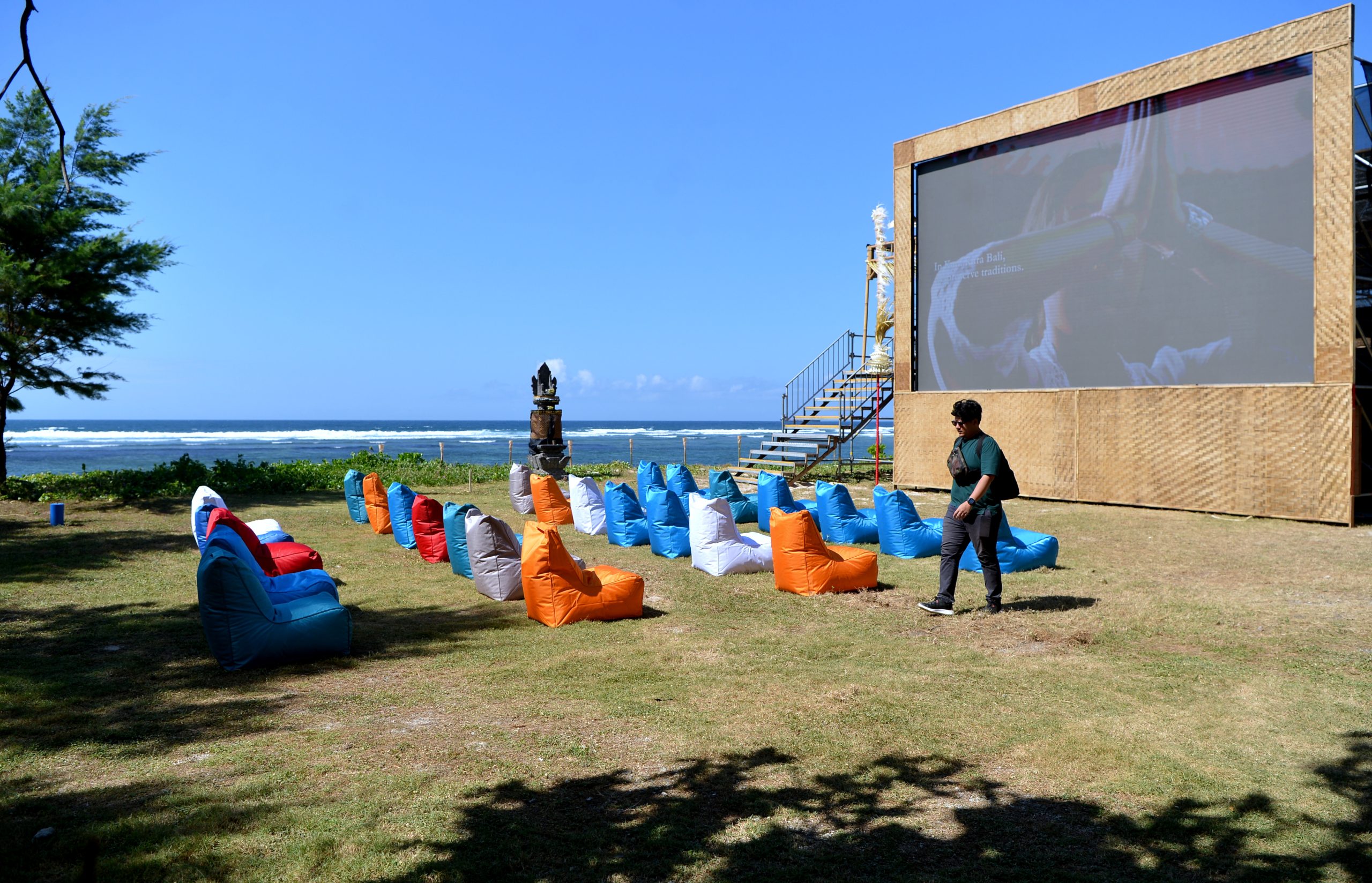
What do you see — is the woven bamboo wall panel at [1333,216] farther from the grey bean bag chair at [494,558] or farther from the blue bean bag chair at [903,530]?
the grey bean bag chair at [494,558]

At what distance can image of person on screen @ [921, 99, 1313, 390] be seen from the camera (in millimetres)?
13867

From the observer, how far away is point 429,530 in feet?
32.7

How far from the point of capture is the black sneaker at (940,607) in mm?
7008

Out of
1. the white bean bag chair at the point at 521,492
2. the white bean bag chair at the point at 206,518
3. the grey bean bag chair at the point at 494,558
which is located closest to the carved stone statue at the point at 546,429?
the white bean bag chair at the point at 521,492

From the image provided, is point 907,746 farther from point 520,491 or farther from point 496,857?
point 520,491

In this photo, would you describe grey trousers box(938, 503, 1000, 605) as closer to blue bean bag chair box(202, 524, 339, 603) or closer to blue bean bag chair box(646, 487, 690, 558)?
blue bean bag chair box(646, 487, 690, 558)

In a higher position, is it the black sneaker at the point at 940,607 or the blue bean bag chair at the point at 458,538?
the blue bean bag chair at the point at 458,538

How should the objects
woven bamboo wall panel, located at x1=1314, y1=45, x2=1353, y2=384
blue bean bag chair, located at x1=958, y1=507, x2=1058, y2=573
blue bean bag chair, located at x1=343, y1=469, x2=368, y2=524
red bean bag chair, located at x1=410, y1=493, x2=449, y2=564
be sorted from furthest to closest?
blue bean bag chair, located at x1=343, y1=469, x2=368, y2=524 < woven bamboo wall panel, located at x1=1314, y1=45, x2=1353, y2=384 < red bean bag chair, located at x1=410, y1=493, x2=449, y2=564 < blue bean bag chair, located at x1=958, y1=507, x2=1058, y2=573

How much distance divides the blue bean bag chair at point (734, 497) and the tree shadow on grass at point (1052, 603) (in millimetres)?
5260

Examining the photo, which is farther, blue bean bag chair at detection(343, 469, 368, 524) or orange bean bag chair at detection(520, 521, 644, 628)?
blue bean bag chair at detection(343, 469, 368, 524)

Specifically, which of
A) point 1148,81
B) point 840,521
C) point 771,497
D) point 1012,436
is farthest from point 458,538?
point 1148,81

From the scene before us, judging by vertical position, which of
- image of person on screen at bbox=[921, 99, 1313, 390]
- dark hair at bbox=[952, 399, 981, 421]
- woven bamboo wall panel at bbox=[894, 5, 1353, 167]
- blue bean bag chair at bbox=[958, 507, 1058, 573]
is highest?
woven bamboo wall panel at bbox=[894, 5, 1353, 167]

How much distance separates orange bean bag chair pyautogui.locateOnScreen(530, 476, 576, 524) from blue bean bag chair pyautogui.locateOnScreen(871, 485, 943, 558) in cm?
519

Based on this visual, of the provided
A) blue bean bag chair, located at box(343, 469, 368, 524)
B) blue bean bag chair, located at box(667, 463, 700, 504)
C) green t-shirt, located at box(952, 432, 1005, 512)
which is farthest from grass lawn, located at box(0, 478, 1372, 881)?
blue bean bag chair, located at box(343, 469, 368, 524)
